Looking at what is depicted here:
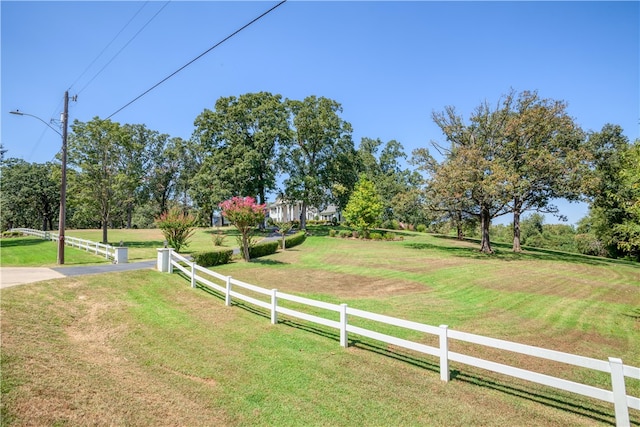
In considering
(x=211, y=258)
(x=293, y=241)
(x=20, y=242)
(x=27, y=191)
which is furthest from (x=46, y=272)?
(x=27, y=191)

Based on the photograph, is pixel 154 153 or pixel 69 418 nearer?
pixel 69 418

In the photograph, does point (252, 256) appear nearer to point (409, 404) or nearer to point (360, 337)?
point (360, 337)

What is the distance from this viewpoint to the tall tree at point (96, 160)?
29.1 m

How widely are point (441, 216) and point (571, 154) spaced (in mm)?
11189

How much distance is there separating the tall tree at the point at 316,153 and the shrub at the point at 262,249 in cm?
1780

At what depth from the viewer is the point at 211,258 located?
736 inches

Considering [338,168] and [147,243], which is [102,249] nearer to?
[147,243]

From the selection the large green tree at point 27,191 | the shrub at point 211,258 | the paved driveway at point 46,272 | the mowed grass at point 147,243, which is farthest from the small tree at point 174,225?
the large green tree at point 27,191

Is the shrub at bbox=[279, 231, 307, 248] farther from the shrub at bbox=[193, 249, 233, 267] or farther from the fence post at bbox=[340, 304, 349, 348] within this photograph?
the fence post at bbox=[340, 304, 349, 348]

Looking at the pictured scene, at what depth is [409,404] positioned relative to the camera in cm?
510

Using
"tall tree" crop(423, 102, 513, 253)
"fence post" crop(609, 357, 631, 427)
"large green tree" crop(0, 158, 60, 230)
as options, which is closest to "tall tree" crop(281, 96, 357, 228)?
"tall tree" crop(423, 102, 513, 253)

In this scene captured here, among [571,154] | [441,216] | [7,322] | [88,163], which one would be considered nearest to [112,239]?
[88,163]

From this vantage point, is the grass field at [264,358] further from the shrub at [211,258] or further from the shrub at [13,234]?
the shrub at [13,234]

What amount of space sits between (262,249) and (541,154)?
76.2 feet
